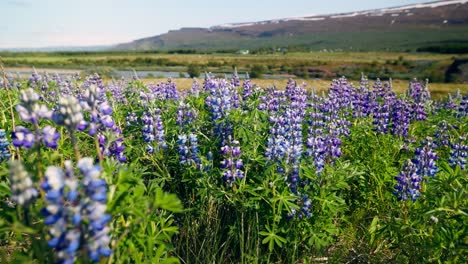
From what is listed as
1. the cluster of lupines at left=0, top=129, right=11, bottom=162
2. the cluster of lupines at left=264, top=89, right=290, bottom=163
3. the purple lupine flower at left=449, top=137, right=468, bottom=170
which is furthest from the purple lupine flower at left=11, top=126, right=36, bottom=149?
the purple lupine flower at left=449, top=137, right=468, bottom=170

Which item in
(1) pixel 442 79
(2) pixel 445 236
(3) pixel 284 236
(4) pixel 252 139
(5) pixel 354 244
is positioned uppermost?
(4) pixel 252 139

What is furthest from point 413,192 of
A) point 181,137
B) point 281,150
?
point 181,137

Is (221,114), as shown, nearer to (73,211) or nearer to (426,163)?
(426,163)

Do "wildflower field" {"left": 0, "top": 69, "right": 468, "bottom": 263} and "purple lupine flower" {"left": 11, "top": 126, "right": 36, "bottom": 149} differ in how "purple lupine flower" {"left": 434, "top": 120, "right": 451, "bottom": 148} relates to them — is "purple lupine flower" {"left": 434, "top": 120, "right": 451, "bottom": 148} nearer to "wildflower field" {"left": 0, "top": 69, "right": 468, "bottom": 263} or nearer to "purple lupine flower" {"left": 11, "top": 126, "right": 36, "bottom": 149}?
"wildflower field" {"left": 0, "top": 69, "right": 468, "bottom": 263}

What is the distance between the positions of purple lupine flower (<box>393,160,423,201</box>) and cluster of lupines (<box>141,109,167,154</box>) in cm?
235

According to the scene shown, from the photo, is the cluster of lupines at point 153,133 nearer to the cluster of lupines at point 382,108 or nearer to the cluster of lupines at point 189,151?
the cluster of lupines at point 189,151

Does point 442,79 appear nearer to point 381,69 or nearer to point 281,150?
point 381,69

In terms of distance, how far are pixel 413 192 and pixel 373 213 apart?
41.2 inches

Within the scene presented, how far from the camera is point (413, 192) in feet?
11.4

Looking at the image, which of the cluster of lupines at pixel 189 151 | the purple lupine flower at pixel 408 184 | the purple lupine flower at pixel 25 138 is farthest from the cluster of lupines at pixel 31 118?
the purple lupine flower at pixel 408 184

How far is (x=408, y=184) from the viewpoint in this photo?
11.5 ft

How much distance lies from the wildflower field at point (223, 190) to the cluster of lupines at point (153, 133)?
16 millimetres

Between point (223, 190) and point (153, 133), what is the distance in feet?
3.30

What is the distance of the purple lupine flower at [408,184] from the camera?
3.47 metres
